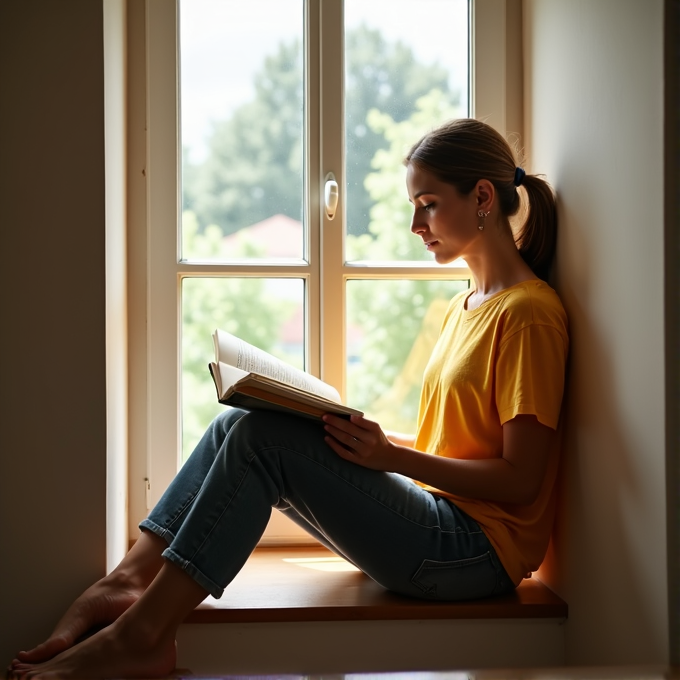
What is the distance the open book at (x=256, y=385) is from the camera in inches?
44.9

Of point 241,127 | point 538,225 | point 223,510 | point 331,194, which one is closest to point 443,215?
point 538,225

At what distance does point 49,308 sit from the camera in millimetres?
1320

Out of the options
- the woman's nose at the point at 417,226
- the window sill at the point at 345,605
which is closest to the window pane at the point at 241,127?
the woman's nose at the point at 417,226

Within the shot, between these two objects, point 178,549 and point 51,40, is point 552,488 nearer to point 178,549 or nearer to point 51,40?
point 178,549

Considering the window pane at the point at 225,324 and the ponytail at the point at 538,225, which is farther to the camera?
the window pane at the point at 225,324

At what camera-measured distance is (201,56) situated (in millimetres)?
1696

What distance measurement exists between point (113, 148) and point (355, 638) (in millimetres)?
985

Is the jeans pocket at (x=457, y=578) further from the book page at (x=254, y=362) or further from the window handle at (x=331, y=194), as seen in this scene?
the window handle at (x=331, y=194)

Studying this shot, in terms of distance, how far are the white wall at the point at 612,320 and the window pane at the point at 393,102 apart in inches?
12.7

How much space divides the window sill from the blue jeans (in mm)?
28

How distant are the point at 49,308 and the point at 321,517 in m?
0.58

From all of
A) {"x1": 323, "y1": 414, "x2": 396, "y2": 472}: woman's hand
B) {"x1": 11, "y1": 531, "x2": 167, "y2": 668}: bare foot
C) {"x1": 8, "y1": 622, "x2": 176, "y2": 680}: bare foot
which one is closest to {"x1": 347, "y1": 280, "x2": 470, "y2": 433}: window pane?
{"x1": 323, "y1": 414, "x2": 396, "y2": 472}: woman's hand

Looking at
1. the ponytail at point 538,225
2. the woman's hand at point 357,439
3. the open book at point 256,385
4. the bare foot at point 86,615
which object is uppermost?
the ponytail at point 538,225

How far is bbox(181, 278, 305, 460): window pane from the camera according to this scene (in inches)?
66.9
